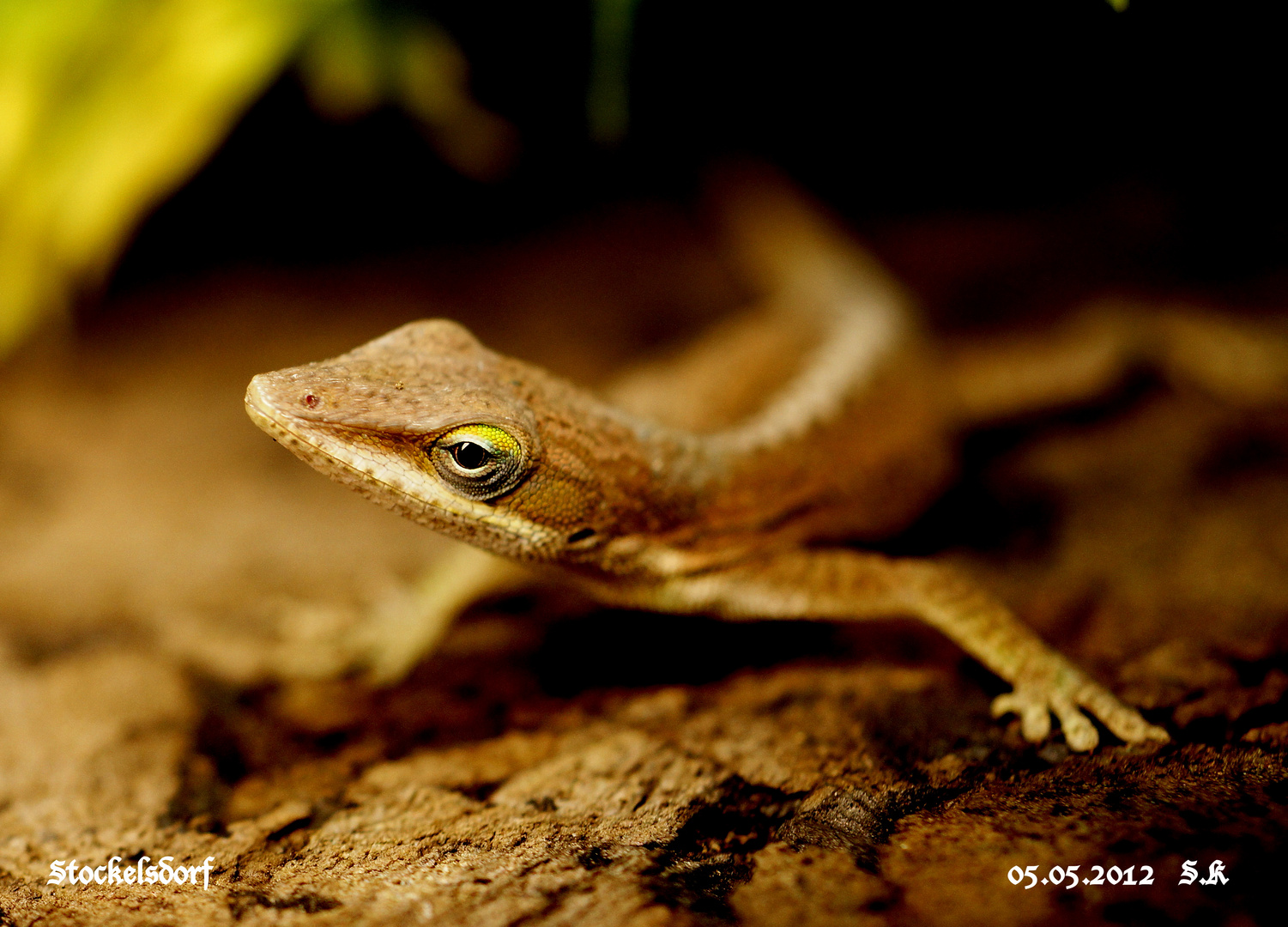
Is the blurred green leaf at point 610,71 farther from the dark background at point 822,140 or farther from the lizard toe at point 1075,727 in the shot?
the lizard toe at point 1075,727

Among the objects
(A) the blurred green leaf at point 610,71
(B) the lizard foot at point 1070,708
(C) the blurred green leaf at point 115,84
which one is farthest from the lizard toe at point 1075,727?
(C) the blurred green leaf at point 115,84

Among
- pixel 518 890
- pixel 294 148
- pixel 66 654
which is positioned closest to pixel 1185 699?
pixel 518 890

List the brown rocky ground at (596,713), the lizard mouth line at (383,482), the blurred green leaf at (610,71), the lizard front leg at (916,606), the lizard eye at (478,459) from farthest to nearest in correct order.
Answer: the blurred green leaf at (610,71) < the lizard front leg at (916,606) < the lizard eye at (478,459) < the lizard mouth line at (383,482) < the brown rocky ground at (596,713)

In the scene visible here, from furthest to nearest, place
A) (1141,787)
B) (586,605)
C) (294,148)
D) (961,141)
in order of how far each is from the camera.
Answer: (961,141), (294,148), (586,605), (1141,787)

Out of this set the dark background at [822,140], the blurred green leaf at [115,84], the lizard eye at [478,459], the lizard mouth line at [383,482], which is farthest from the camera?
the dark background at [822,140]

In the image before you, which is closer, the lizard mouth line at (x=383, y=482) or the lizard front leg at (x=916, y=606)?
the lizard mouth line at (x=383, y=482)

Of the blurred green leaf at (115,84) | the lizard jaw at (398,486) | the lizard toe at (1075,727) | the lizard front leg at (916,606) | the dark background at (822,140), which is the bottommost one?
the lizard toe at (1075,727)

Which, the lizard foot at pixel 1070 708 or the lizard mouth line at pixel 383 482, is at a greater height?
the lizard mouth line at pixel 383 482

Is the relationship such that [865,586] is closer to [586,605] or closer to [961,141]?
[586,605]

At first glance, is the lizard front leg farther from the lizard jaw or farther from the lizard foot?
the lizard jaw
